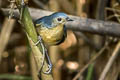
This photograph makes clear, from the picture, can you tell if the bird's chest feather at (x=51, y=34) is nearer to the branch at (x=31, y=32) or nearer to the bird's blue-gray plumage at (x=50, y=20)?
the bird's blue-gray plumage at (x=50, y=20)

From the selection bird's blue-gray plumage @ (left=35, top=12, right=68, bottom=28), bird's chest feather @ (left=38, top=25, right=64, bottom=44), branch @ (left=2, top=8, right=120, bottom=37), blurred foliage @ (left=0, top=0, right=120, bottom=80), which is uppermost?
bird's blue-gray plumage @ (left=35, top=12, right=68, bottom=28)

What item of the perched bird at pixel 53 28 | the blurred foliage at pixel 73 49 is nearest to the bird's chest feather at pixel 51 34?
the perched bird at pixel 53 28

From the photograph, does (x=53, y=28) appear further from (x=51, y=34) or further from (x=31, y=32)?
(x=31, y=32)

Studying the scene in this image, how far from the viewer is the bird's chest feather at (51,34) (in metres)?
1.46

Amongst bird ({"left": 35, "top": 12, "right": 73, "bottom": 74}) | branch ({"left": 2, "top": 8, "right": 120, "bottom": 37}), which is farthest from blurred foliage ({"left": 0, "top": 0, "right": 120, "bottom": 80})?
bird ({"left": 35, "top": 12, "right": 73, "bottom": 74})

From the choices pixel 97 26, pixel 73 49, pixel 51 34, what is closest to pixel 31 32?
pixel 51 34

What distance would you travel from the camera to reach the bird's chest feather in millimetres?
1461

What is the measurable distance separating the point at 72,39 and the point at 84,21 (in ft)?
3.65

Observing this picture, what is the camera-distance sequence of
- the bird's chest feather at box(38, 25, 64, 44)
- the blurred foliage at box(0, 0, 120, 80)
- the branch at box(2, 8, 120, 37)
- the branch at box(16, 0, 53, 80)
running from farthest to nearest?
the blurred foliage at box(0, 0, 120, 80) → the branch at box(2, 8, 120, 37) → the bird's chest feather at box(38, 25, 64, 44) → the branch at box(16, 0, 53, 80)

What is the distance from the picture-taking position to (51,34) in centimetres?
147

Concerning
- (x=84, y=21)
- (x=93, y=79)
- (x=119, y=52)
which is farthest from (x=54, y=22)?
(x=93, y=79)

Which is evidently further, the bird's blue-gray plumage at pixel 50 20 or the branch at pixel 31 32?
the bird's blue-gray plumage at pixel 50 20

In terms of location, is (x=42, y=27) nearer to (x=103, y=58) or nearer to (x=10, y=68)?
(x=103, y=58)

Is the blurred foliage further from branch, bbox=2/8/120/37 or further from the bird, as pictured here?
the bird
